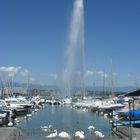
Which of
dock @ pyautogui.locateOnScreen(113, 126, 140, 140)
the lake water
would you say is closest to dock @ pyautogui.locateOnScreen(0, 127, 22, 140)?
the lake water

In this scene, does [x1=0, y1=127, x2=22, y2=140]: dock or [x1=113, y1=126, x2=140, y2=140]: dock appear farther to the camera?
[x1=113, y1=126, x2=140, y2=140]: dock

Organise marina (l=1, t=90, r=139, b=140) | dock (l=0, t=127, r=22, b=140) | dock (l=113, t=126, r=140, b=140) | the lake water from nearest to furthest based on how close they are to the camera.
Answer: dock (l=0, t=127, r=22, b=140), dock (l=113, t=126, r=140, b=140), marina (l=1, t=90, r=139, b=140), the lake water

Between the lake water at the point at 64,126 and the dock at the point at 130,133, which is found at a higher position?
the dock at the point at 130,133

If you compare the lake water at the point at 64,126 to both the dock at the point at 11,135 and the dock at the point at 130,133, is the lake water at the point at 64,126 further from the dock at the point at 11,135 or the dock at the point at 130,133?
the dock at the point at 11,135

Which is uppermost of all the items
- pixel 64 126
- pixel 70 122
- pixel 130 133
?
pixel 130 133

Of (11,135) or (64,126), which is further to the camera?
(64,126)

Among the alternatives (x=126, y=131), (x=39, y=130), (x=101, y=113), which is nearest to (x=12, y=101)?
(x=101, y=113)

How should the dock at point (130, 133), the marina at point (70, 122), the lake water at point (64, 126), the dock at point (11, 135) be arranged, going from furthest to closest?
the lake water at point (64, 126) < the marina at point (70, 122) < the dock at point (130, 133) < the dock at point (11, 135)

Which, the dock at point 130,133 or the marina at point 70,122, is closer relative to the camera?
the dock at point 130,133

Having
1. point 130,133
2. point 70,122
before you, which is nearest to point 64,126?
point 70,122

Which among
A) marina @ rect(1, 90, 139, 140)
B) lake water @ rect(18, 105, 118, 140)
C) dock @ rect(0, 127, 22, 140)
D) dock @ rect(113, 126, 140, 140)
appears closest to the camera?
dock @ rect(0, 127, 22, 140)

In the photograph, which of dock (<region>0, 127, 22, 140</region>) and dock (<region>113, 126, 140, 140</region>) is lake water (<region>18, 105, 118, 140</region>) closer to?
dock (<region>113, 126, 140, 140</region>)

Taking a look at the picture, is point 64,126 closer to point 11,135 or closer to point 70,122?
point 70,122

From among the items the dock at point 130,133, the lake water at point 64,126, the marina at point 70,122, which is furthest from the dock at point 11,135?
the dock at point 130,133
